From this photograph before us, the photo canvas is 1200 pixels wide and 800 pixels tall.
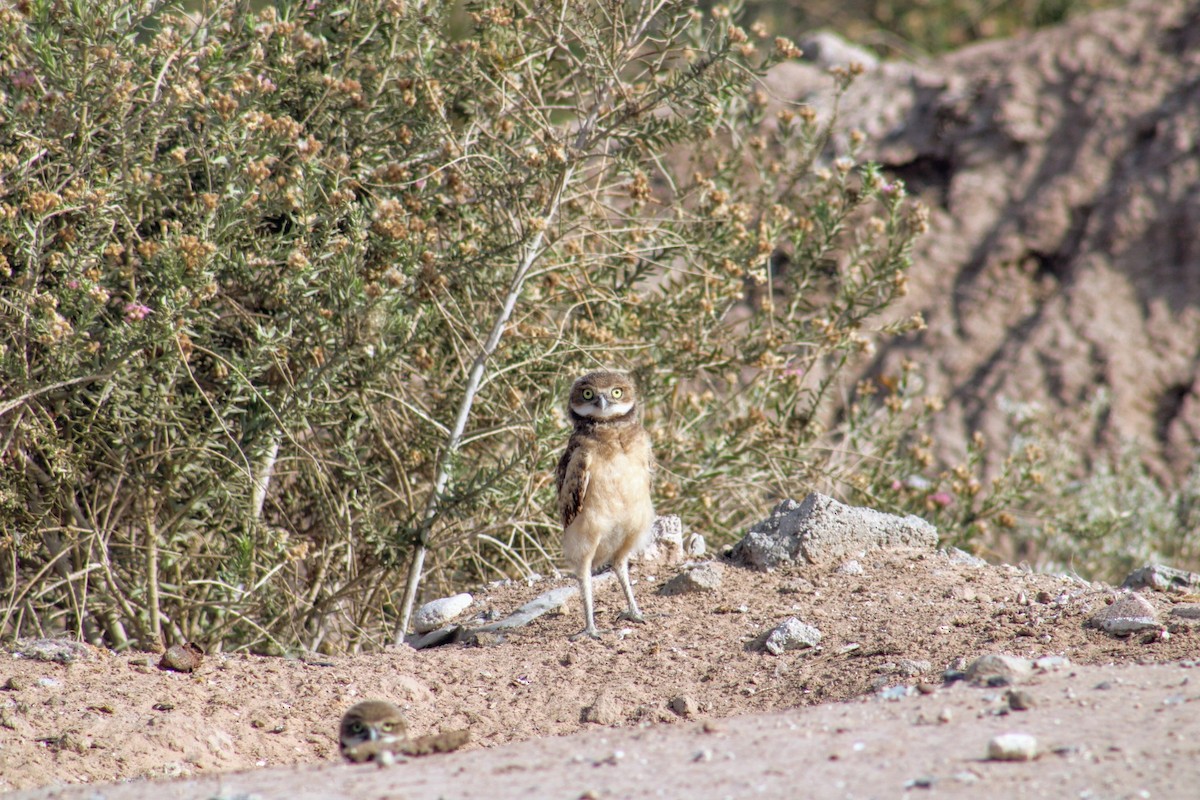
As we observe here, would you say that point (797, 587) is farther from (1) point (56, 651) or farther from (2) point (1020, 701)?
(1) point (56, 651)

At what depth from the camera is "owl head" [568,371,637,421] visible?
18.7ft

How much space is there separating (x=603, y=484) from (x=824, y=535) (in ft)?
3.57

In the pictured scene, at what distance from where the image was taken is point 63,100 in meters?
5.13

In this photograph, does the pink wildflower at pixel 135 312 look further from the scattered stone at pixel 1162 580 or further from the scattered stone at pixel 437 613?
the scattered stone at pixel 1162 580

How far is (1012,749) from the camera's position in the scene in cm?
340

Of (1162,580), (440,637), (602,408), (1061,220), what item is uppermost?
(1061,220)

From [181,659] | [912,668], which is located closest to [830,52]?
[912,668]

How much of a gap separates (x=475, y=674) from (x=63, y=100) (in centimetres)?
273

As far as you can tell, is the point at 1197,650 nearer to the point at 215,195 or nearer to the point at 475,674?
the point at 475,674

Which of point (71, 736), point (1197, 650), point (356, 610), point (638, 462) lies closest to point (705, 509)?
point (638, 462)

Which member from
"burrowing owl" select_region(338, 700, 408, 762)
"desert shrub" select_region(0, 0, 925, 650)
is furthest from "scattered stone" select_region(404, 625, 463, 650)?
"burrowing owl" select_region(338, 700, 408, 762)

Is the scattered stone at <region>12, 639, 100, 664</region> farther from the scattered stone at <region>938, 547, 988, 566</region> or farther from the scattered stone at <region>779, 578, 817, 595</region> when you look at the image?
the scattered stone at <region>938, 547, 988, 566</region>

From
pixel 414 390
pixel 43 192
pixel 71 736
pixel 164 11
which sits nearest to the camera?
pixel 71 736

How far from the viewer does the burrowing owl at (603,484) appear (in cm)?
559
